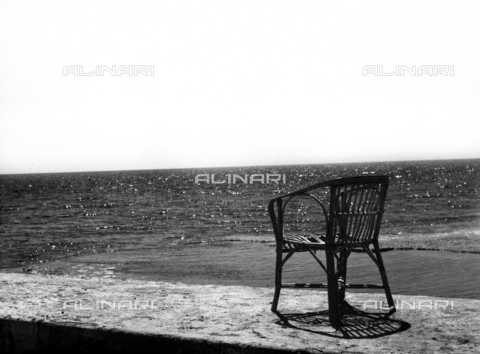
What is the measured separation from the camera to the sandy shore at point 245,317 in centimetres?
296

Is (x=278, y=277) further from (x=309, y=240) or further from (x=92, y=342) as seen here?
(x=92, y=342)

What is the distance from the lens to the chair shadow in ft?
10.4

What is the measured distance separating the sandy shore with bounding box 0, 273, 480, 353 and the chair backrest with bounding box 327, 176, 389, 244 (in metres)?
0.52

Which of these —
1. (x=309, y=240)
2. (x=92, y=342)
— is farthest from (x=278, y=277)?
(x=92, y=342)

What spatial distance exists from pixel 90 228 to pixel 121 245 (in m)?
9.39

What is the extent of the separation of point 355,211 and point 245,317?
3.11 ft

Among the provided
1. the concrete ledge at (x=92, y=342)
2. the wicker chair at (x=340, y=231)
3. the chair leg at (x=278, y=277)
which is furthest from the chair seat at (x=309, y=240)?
the concrete ledge at (x=92, y=342)

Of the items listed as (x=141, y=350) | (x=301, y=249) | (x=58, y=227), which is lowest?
(x=58, y=227)

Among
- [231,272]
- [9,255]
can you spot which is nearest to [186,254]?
[231,272]

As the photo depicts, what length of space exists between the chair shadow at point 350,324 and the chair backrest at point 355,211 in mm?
484

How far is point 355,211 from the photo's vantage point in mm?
3508

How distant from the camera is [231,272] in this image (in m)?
11.1

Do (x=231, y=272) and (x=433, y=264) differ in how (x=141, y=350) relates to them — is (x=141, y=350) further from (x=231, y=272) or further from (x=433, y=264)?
(x=433, y=264)

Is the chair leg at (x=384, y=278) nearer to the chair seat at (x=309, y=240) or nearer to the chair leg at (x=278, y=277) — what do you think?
→ the chair seat at (x=309, y=240)
